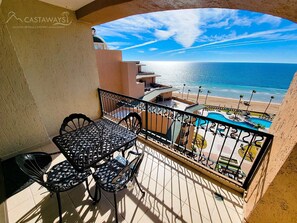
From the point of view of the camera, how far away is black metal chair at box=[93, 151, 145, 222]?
1218mm

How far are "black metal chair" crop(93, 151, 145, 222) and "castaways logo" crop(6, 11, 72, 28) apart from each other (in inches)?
114

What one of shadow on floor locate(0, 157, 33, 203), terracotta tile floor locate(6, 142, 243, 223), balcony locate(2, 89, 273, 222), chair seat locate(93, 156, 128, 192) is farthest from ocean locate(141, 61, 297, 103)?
shadow on floor locate(0, 157, 33, 203)

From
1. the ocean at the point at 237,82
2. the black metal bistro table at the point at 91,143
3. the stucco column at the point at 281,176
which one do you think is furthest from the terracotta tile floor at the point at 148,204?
the ocean at the point at 237,82

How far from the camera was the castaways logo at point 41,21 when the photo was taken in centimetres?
204

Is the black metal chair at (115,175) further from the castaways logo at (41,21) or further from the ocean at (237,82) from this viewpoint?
the ocean at (237,82)

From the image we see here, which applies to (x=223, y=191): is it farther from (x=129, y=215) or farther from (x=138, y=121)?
(x=138, y=121)

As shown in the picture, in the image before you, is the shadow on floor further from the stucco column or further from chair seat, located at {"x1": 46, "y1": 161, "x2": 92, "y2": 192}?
the stucco column

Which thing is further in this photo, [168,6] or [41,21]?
[41,21]

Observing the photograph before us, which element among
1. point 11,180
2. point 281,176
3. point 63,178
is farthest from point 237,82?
point 11,180

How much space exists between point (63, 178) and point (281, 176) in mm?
2201

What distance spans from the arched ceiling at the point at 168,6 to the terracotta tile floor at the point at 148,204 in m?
2.19

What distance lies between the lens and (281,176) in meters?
1.03

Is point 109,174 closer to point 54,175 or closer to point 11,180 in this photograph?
point 54,175

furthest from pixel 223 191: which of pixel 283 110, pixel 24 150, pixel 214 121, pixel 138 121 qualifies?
pixel 24 150
